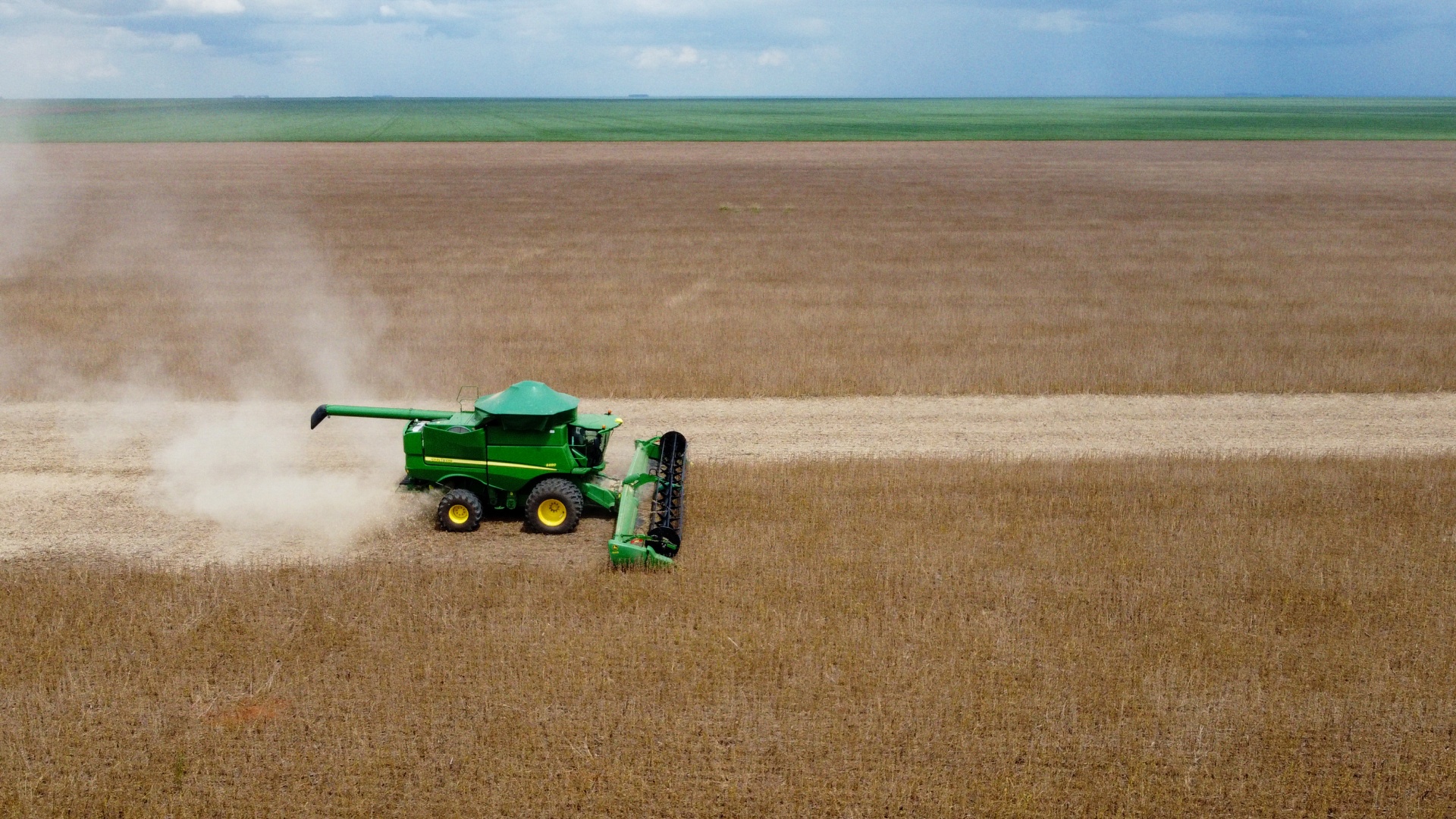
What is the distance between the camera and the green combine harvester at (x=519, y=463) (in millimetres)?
14078

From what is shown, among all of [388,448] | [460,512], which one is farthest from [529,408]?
[388,448]

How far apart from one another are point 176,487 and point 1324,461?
1685cm

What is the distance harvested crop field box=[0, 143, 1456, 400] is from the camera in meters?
23.0

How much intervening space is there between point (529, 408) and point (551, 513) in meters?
1.39

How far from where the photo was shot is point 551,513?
565 inches

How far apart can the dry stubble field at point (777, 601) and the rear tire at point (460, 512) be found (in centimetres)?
25

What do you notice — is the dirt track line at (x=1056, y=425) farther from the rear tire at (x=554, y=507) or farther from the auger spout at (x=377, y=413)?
the auger spout at (x=377, y=413)

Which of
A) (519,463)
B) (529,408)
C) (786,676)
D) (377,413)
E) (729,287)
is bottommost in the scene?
(786,676)

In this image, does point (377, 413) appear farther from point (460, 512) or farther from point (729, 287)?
point (729, 287)

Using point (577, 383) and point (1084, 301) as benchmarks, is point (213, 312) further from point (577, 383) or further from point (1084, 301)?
point (1084, 301)

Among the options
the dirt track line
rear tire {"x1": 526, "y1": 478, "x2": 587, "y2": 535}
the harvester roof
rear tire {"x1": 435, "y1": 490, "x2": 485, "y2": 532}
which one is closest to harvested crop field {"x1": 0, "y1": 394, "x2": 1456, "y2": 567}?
the dirt track line

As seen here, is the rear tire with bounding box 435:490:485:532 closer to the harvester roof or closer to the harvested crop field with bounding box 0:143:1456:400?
the harvester roof

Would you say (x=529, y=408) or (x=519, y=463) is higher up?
(x=529, y=408)

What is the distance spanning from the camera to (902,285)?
3344 centimetres
